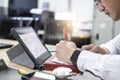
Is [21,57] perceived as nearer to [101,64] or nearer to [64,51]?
[64,51]

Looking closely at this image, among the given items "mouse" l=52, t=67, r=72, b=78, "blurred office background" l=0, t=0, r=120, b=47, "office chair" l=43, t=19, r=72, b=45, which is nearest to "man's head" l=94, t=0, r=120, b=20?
"mouse" l=52, t=67, r=72, b=78

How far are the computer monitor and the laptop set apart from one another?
2376 millimetres

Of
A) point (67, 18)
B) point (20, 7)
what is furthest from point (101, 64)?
point (67, 18)

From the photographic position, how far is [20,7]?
13.3 ft

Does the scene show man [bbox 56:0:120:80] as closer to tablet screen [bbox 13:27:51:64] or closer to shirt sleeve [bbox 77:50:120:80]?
shirt sleeve [bbox 77:50:120:80]

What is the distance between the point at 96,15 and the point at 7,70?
3.99 metres

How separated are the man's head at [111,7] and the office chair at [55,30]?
193cm

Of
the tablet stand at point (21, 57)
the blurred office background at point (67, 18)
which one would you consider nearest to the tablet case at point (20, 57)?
the tablet stand at point (21, 57)

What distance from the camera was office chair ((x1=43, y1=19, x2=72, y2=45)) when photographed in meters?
2.99

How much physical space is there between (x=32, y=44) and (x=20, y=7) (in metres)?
3.01

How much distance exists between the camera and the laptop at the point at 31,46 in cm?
107

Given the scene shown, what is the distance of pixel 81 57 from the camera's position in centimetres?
98

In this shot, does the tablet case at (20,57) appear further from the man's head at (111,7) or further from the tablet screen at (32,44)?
the man's head at (111,7)

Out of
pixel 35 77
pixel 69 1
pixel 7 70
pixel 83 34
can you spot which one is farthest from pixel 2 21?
pixel 69 1
